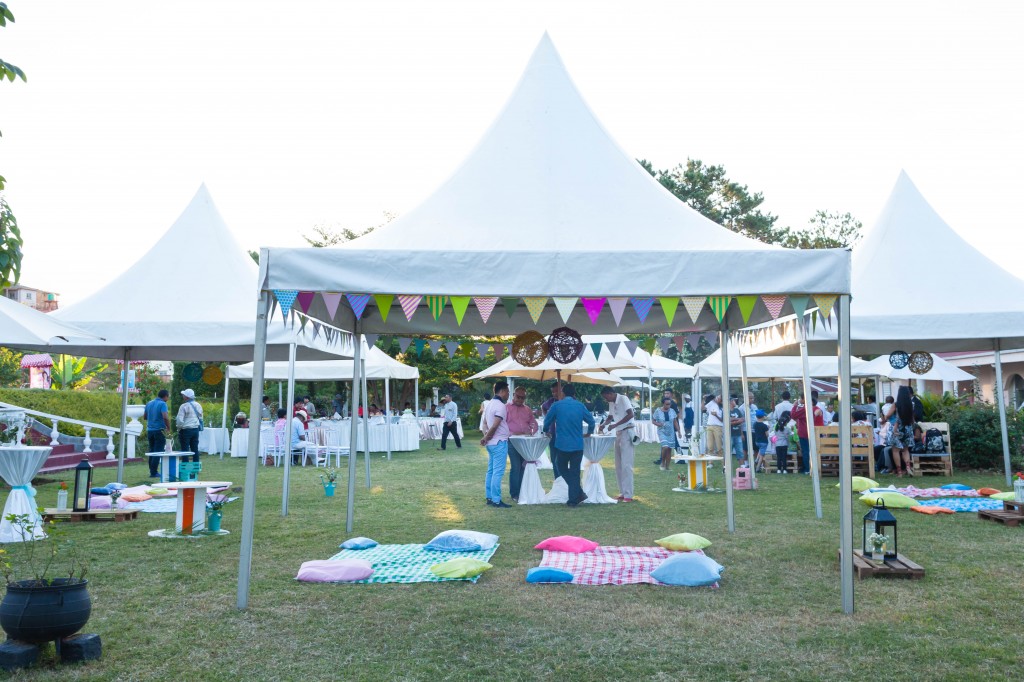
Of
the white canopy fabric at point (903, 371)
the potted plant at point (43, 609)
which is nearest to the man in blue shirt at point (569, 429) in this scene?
the potted plant at point (43, 609)

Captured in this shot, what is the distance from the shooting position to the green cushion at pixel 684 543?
7.50 m

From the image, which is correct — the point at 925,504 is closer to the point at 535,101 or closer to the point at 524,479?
the point at 524,479

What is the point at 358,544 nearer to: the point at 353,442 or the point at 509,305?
the point at 353,442

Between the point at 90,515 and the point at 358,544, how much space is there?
444cm

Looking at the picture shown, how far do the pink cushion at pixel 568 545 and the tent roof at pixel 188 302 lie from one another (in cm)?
353

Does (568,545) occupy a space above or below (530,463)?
below

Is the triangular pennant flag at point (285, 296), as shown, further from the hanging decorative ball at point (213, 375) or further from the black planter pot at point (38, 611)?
the hanging decorative ball at point (213, 375)

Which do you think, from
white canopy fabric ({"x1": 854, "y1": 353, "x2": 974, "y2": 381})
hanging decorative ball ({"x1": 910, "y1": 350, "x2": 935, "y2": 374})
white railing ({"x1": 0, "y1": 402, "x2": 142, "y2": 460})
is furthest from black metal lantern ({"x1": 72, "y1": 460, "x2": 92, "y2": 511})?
white canopy fabric ({"x1": 854, "y1": 353, "x2": 974, "y2": 381})

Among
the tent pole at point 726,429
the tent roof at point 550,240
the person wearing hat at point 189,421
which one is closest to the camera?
the tent roof at point 550,240

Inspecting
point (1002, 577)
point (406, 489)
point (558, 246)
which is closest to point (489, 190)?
point (558, 246)

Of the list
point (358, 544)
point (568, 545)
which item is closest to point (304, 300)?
point (358, 544)

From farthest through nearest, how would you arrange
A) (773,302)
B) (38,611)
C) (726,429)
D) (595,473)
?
(595,473)
(726,429)
(773,302)
(38,611)

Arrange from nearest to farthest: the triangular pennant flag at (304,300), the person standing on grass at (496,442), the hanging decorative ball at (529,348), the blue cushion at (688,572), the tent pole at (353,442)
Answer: the blue cushion at (688,572) → the triangular pennant flag at (304,300) → the hanging decorative ball at (529,348) → the tent pole at (353,442) → the person standing on grass at (496,442)

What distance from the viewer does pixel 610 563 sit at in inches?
275
